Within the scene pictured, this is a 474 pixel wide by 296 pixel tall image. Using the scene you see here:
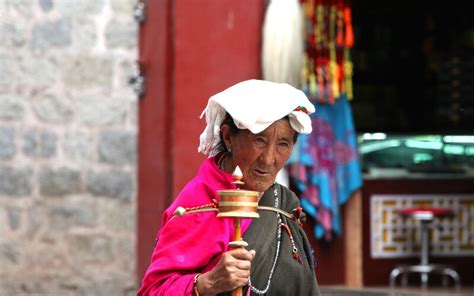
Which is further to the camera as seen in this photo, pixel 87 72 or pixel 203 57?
pixel 87 72

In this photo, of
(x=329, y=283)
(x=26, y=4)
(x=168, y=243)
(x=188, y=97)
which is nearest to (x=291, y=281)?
(x=168, y=243)

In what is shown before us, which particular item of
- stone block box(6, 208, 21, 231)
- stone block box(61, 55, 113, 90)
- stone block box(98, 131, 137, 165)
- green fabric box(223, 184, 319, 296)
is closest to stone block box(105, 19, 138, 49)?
stone block box(61, 55, 113, 90)

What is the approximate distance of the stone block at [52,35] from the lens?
33.9 feet

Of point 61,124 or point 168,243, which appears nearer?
point 168,243

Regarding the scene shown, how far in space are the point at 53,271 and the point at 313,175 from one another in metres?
2.37

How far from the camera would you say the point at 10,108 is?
1034 cm

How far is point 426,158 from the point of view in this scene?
1102cm

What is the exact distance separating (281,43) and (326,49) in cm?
66

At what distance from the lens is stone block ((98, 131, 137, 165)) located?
1049 centimetres

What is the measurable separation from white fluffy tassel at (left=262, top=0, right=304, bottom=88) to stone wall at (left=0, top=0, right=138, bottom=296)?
67.4 inches

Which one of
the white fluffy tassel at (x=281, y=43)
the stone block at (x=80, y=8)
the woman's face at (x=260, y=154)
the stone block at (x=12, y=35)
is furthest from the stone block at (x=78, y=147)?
the woman's face at (x=260, y=154)

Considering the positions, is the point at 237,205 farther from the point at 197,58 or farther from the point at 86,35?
the point at 86,35

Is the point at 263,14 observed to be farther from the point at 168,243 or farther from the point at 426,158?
the point at 168,243

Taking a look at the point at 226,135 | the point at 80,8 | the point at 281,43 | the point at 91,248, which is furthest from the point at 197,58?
the point at 226,135
